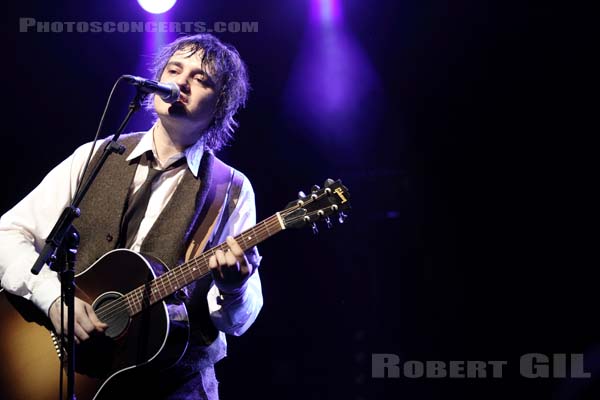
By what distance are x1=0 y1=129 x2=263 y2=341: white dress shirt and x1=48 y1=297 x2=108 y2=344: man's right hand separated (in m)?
0.05

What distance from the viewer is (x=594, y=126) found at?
4410mm

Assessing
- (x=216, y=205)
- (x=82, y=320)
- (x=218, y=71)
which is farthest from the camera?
(x=218, y=71)

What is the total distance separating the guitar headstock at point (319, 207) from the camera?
2.66 metres

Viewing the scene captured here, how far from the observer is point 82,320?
8.55 feet

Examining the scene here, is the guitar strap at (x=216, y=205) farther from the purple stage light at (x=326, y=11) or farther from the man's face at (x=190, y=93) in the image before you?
the purple stage light at (x=326, y=11)

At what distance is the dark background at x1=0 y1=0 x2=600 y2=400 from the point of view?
429 cm

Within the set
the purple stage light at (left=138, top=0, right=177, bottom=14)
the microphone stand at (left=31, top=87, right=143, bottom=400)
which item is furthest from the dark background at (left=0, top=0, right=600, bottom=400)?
the microphone stand at (left=31, top=87, right=143, bottom=400)

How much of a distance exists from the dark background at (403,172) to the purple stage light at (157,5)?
0.20 ft

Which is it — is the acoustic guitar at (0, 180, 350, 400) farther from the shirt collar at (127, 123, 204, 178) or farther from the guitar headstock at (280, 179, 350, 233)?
the shirt collar at (127, 123, 204, 178)

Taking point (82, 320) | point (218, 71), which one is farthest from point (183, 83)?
point (82, 320)

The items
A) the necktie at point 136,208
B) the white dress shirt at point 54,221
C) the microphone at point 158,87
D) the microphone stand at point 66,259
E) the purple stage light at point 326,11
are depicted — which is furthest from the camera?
the purple stage light at point 326,11

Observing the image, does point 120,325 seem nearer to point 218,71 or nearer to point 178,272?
point 178,272

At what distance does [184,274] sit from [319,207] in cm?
59

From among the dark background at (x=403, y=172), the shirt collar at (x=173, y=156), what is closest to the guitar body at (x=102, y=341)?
the shirt collar at (x=173, y=156)
